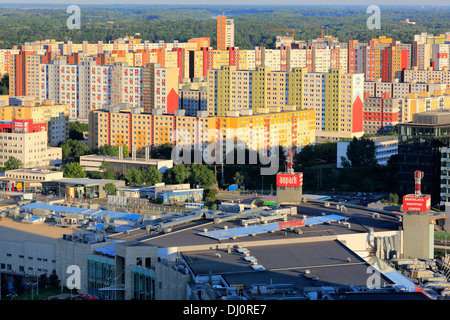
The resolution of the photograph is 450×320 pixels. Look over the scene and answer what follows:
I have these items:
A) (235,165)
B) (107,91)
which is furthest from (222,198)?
(107,91)

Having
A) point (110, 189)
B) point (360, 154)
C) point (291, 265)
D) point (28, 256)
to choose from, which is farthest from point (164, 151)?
point (291, 265)

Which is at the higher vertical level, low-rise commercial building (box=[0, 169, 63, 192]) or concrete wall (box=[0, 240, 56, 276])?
low-rise commercial building (box=[0, 169, 63, 192])

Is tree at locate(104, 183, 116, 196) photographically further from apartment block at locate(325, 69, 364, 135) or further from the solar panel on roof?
apartment block at locate(325, 69, 364, 135)

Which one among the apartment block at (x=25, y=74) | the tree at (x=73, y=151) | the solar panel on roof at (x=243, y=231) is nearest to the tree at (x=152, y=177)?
the tree at (x=73, y=151)

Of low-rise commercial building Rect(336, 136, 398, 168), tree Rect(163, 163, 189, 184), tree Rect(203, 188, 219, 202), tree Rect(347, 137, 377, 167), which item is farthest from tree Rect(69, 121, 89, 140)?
tree Rect(203, 188, 219, 202)

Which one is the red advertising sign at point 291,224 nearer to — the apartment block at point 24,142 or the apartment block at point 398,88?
the apartment block at point 24,142

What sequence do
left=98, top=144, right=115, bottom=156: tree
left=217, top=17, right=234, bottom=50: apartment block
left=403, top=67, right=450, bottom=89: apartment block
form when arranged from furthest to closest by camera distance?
left=217, top=17, right=234, bottom=50: apartment block < left=403, top=67, right=450, bottom=89: apartment block < left=98, top=144, right=115, bottom=156: tree

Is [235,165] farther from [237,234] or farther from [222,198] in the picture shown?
[237,234]

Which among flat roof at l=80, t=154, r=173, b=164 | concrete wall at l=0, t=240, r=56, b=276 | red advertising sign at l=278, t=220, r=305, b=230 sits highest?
flat roof at l=80, t=154, r=173, b=164

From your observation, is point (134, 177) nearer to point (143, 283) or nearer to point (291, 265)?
point (143, 283)
